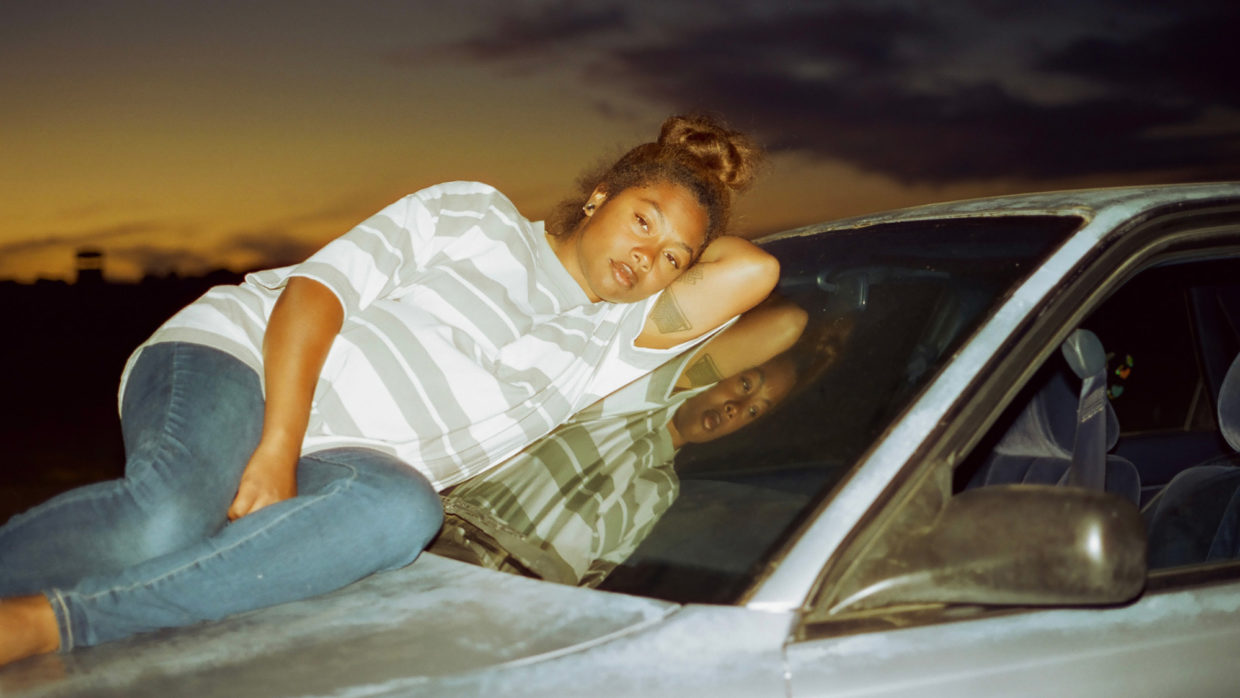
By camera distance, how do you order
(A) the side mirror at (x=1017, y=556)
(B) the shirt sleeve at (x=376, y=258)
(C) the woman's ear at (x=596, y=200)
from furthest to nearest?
(C) the woman's ear at (x=596, y=200), (B) the shirt sleeve at (x=376, y=258), (A) the side mirror at (x=1017, y=556)

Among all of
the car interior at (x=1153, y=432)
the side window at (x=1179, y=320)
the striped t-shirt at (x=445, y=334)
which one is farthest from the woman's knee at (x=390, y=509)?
the side window at (x=1179, y=320)

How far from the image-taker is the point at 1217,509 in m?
1.85

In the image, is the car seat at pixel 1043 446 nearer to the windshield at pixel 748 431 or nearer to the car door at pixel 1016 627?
the windshield at pixel 748 431

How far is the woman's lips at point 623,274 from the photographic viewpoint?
2.06 meters

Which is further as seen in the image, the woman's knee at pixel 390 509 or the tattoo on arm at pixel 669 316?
the tattoo on arm at pixel 669 316

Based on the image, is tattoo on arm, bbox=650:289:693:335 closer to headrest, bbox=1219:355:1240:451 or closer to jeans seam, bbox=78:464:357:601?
jeans seam, bbox=78:464:357:601

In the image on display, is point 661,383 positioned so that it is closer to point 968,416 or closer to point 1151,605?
point 968,416

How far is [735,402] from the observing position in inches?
67.8

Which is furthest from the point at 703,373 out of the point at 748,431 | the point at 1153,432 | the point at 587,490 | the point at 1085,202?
the point at 1153,432

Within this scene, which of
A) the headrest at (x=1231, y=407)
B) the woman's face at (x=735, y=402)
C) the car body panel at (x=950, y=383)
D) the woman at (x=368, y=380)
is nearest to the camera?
the car body panel at (x=950, y=383)

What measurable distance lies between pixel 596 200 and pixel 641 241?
9.7 inches

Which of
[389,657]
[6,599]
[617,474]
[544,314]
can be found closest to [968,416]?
[617,474]

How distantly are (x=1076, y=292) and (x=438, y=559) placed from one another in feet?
3.35

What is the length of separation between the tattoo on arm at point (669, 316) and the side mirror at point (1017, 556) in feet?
3.53
